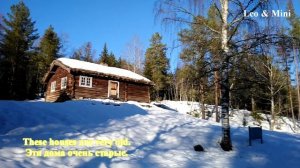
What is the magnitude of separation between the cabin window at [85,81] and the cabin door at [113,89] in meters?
2.23

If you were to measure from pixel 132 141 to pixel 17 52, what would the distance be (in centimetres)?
3377

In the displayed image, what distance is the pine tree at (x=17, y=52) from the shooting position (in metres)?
37.2

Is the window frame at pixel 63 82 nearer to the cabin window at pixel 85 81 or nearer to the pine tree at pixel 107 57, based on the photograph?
the cabin window at pixel 85 81

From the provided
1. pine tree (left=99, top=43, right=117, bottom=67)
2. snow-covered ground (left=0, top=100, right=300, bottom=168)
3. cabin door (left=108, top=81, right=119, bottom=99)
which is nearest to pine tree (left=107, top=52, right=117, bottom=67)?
pine tree (left=99, top=43, right=117, bottom=67)

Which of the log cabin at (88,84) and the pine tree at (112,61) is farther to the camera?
the pine tree at (112,61)

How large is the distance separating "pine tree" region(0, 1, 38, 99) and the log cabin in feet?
21.1

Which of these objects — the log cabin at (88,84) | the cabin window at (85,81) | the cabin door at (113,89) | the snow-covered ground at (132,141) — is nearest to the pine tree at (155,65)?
the log cabin at (88,84)

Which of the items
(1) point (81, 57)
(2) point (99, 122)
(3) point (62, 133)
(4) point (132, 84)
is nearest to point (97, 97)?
(4) point (132, 84)

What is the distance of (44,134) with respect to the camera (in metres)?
11.4

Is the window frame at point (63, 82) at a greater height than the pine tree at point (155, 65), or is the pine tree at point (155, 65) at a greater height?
the pine tree at point (155, 65)

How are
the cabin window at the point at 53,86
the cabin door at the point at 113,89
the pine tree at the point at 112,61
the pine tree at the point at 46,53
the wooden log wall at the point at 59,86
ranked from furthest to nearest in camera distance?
1. the pine tree at the point at 112,61
2. the pine tree at the point at 46,53
3. the cabin window at the point at 53,86
4. the cabin door at the point at 113,89
5. the wooden log wall at the point at 59,86

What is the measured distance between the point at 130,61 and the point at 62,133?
41799 millimetres

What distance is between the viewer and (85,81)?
91.9 feet

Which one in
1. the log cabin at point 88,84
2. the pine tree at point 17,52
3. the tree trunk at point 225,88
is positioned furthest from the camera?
the pine tree at point 17,52
